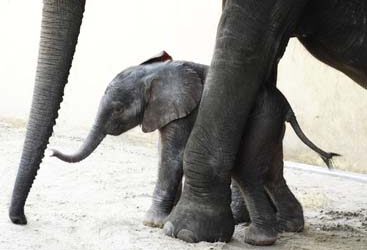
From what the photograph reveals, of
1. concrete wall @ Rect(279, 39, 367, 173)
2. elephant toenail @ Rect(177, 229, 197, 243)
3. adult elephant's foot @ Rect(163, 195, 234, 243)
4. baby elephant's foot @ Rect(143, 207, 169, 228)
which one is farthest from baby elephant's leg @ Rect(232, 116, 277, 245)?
concrete wall @ Rect(279, 39, 367, 173)

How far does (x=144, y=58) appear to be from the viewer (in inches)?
300

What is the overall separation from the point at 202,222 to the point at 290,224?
645mm

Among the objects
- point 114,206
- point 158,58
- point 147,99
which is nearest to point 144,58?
point 114,206

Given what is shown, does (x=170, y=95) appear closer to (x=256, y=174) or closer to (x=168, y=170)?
(x=168, y=170)

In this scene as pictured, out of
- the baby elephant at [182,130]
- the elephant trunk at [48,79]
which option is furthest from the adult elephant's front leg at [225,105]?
the elephant trunk at [48,79]

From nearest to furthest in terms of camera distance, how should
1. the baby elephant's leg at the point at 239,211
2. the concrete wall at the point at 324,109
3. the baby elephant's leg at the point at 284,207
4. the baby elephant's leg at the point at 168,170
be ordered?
1. the baby elephant's leg at the point at 168,170
2. the baby elephant's leg at the point at 284,207
3. the baby elephant's leg at the point at 239,211
4. the concrete wall at the point at 324,109

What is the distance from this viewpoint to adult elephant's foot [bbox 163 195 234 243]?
388 cm

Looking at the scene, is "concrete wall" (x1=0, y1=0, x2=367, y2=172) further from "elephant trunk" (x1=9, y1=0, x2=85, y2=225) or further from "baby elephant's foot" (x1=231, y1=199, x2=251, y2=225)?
"elephant trunk" (x1=9, y1=0, x2=85, y2=225)

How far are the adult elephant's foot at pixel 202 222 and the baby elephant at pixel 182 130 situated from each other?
0.07 m

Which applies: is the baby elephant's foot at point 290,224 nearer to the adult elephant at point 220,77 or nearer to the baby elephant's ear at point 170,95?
the adult elephant at point 220,77

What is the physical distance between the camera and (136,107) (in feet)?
13.9

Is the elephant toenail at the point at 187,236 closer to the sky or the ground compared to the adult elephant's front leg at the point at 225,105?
closer to the ground

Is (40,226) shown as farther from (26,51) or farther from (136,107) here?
(26,51)

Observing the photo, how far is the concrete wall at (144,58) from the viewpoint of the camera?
22.3 ft
